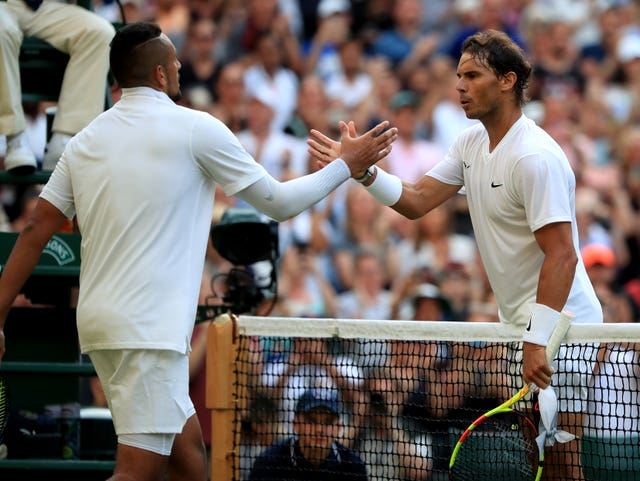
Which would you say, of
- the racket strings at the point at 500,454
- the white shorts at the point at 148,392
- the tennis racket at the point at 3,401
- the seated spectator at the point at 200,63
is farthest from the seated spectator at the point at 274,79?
the white shorts at the point at 148,392

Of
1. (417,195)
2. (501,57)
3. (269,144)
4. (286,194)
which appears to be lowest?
(286,194)

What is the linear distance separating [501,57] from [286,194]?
128cm

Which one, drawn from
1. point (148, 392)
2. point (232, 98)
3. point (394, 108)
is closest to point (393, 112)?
point (394, 108)

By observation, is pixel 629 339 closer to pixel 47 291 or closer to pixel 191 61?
pixel 47 291

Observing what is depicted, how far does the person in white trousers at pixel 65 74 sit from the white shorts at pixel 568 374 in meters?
2.71

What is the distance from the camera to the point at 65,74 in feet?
23.0

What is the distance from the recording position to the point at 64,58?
715 cm

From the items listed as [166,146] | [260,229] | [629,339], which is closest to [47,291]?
[260,229]

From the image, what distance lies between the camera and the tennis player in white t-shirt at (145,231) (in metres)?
4.88

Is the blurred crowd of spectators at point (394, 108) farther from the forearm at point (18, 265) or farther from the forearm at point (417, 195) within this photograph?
the forearm at point (18, 265)

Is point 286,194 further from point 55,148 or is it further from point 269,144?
point 269,144

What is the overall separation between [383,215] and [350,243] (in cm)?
39

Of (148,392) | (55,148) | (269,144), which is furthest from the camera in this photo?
(269,144)

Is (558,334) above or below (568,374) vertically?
above
